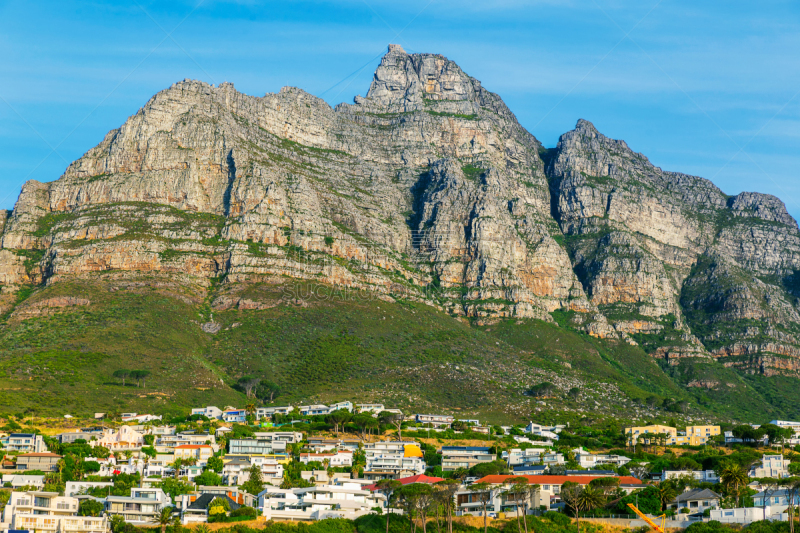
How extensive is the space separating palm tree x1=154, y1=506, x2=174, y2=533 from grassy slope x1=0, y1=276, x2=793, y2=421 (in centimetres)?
5665

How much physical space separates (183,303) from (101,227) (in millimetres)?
29475

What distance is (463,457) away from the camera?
116m

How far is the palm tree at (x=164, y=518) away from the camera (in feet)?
263

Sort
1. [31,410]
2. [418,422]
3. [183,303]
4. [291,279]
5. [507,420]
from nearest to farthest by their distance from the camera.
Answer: [31,410]
[418,422]
[507,420]
[183,303]
[291,279]

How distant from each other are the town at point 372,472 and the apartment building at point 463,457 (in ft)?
0.79

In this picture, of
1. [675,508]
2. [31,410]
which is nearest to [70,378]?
[31,410]

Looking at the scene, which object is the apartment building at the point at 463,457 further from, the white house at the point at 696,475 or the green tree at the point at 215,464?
the green tree at the point at 215,464

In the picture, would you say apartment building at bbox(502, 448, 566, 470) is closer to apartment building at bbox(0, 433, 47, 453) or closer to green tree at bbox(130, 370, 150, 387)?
apartment building at bbox(0, 433, 47, 453)

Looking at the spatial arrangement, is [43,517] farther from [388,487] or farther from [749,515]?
[749,515]

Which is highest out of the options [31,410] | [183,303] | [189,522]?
[183,303]

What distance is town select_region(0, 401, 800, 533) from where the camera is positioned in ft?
277

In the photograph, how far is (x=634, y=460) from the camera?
11531cm

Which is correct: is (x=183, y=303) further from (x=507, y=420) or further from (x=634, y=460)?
(x=634, y=460)

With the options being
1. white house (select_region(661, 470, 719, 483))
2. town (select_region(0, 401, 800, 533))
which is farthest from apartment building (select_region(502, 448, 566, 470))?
white house (select_region(661, 470, 719, 483))
